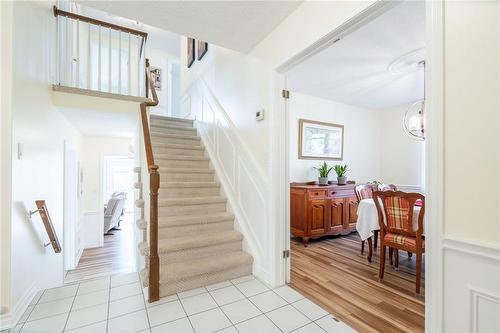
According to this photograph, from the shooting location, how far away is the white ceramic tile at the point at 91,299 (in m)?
1.96

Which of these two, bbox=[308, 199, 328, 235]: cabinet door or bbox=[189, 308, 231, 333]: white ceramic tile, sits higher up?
bbox=[308, 199, 328, 235]: cabinet door

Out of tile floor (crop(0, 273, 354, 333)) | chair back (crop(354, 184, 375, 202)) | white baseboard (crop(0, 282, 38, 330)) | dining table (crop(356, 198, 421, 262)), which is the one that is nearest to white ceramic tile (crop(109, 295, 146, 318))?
tile floor (crop(0, 273, 354, 333))

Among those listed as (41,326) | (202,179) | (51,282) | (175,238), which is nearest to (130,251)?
(51,282)

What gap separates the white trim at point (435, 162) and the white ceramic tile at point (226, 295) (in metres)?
1.40

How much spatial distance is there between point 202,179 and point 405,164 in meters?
4.26

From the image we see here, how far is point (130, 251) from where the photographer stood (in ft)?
17.2

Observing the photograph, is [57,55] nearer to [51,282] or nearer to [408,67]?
[51,282]

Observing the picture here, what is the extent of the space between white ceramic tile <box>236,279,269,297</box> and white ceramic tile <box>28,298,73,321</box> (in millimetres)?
1428

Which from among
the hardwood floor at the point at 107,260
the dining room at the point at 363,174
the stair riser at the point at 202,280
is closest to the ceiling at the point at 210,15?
the dining room at the point at 363,174

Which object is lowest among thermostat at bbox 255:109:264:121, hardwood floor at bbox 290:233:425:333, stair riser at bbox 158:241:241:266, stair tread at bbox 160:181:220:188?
hardwood floor at bbox 290:233:425:333

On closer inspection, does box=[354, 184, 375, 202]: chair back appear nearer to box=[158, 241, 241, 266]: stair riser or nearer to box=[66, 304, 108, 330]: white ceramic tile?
box=[158, 241, 241, 266]: stair riser

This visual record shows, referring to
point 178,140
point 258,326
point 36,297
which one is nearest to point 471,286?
point 258,326

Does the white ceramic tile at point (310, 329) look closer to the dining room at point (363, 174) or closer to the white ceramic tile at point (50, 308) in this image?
the dining room at point (363, 174)

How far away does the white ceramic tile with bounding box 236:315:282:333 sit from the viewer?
1.68 meters
